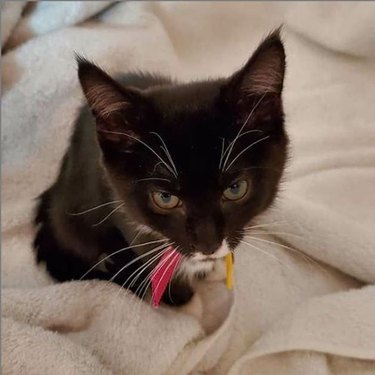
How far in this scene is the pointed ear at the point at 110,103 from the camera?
887 mm

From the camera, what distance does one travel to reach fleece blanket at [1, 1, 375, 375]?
1109 mm

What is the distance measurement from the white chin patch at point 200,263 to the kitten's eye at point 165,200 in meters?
0.09

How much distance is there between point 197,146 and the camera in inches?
36.6

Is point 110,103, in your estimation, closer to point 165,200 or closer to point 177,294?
point 165,200

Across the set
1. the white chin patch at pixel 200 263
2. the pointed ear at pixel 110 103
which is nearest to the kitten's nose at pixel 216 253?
the white chin patch at pixel 200 263

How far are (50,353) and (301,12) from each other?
963mm

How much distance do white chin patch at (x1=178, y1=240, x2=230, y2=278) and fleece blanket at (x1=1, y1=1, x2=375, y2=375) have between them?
0.09 meters

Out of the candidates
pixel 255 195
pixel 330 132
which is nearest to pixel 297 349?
pixel 255 195

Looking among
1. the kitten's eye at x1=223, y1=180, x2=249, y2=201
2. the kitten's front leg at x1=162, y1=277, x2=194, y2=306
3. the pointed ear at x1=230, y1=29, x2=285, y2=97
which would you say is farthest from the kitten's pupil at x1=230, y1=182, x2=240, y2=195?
the kitten's front leg at x1=162, y1=277, x2=194, y2=306

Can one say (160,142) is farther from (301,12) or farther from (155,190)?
(301,12)

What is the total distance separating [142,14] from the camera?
1609 millimetres

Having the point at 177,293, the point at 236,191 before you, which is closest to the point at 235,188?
the point at 236,191

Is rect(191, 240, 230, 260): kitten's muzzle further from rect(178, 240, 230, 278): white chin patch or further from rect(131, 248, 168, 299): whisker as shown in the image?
rect(131, 248, 168, 299): whisker

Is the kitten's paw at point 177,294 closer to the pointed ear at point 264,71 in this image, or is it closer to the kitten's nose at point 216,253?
the kitten's nose at point 216,253
